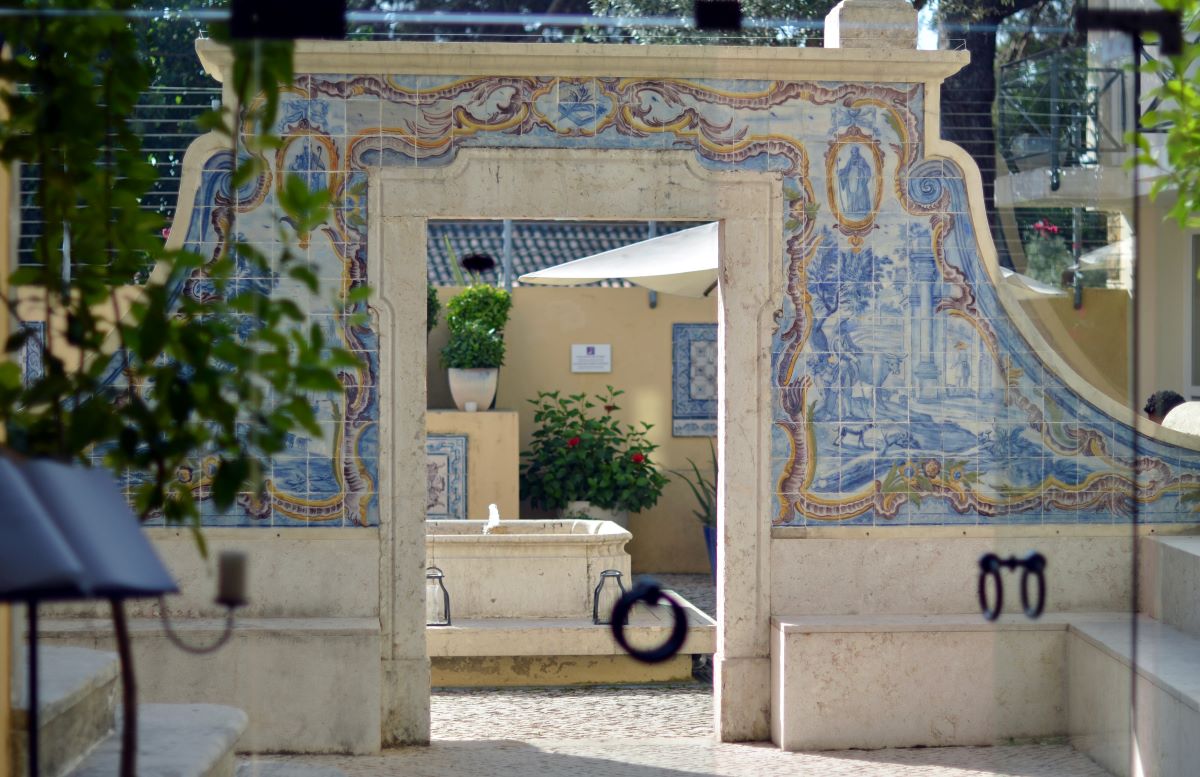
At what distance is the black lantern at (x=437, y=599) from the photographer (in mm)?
7957

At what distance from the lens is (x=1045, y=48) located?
482cm

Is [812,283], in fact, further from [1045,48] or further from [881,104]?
[1045,48]

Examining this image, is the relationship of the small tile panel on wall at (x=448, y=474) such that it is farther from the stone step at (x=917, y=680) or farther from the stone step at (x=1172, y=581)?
the stone step at (x=1172, y=581)

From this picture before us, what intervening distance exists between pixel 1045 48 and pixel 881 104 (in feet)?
6.46

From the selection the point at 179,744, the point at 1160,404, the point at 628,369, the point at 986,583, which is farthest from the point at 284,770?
the point at 628,369

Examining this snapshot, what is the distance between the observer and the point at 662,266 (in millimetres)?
10555

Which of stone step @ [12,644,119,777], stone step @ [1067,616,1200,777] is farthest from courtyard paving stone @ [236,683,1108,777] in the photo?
stone step @ [12,644,119,777]

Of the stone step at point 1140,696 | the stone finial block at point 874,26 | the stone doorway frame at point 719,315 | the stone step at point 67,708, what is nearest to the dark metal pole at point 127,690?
the stone step at point 67,708

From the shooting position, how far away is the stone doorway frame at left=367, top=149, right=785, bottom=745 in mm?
6566

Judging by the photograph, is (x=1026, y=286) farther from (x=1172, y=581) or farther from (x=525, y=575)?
(x=525, y=575)

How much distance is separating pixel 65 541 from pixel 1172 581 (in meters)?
5.25

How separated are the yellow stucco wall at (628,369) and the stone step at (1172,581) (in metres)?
5.61

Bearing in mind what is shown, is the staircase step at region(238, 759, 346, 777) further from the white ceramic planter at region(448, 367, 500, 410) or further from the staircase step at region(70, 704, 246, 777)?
the white ceramic planter at region(448, 367, 500, 410)

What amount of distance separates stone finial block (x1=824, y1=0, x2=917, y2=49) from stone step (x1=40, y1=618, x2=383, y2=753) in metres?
3.42
